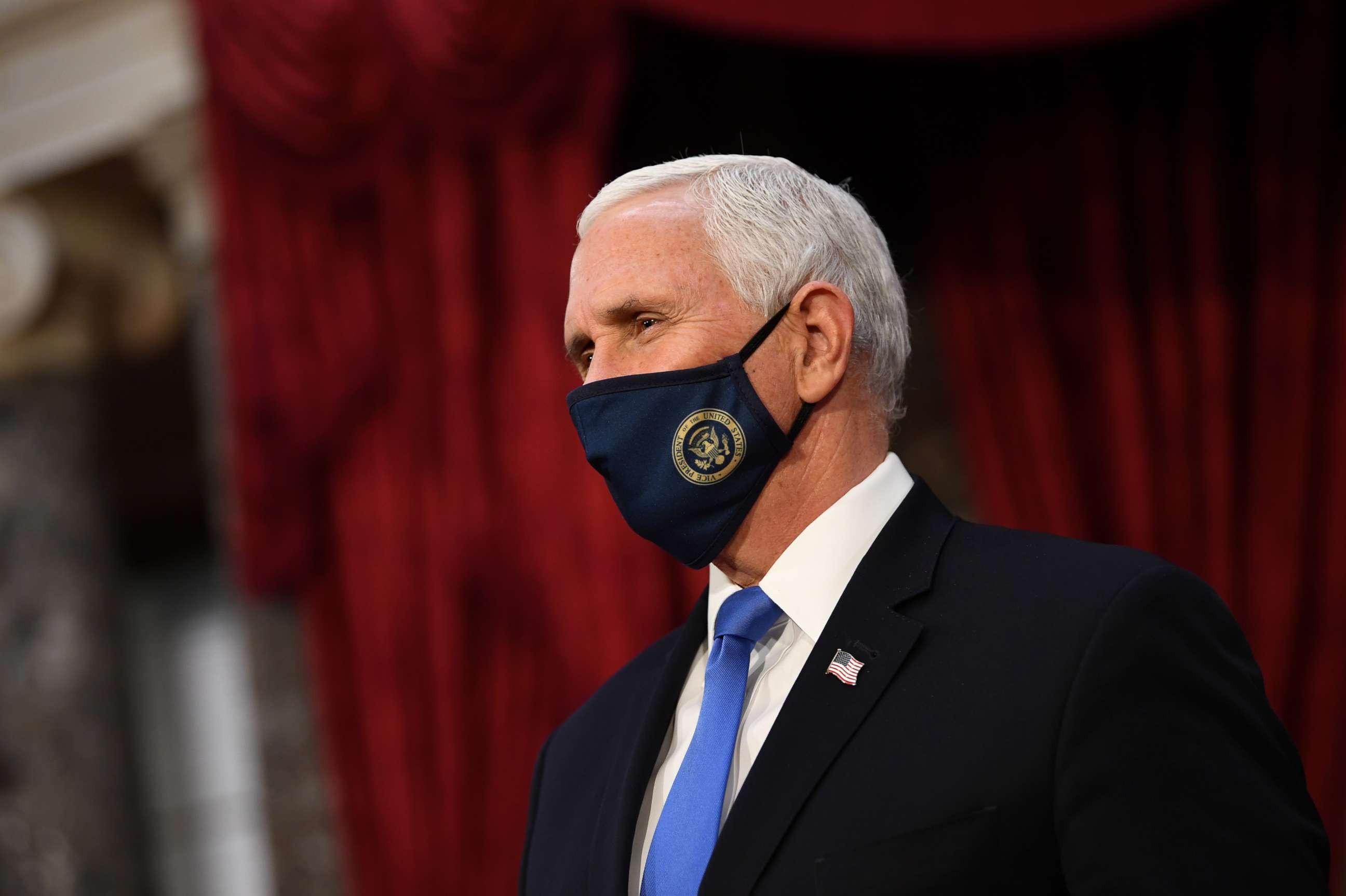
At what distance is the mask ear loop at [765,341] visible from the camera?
63.0 inches

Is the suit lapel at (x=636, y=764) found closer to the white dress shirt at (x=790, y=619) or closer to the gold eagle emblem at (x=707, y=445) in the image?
the white dress shirt at (x=790, y=619)

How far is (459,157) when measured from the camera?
4305mm

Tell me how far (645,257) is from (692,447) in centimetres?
21

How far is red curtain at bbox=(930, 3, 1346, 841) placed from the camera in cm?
396

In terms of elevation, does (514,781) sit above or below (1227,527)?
below

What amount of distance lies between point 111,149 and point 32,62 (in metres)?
0.46

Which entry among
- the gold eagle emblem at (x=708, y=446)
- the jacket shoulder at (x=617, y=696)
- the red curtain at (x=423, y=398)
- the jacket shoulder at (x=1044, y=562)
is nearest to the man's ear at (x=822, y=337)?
the gold eagle emblem at (x=708, y=446)

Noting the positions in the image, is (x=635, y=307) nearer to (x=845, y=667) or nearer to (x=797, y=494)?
(x=797, y=494)

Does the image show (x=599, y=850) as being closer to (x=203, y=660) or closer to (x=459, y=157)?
(x=459, y=157)

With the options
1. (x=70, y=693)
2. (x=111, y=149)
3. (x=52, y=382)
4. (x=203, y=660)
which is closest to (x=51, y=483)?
(x=52, y=382)

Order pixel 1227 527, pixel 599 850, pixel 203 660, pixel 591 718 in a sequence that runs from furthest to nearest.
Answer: pixel 203 660 < pixel 1227 527 < pixel 591 718 < pixel 599 850

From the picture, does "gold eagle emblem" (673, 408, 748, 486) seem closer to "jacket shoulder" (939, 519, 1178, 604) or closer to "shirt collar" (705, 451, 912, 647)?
"shirt collar" (705, 451, 912, 647)

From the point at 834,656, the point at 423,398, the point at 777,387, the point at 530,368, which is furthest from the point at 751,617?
the point at 423,398

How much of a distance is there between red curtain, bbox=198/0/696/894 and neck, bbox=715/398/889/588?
7.65ft
